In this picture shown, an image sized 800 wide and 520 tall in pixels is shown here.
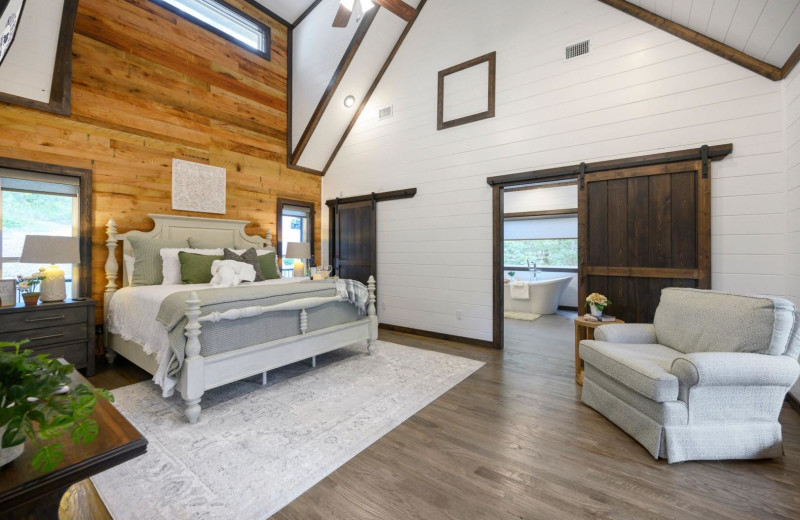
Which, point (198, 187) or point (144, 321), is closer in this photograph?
point (144, 321)

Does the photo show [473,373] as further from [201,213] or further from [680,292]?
[201,213]

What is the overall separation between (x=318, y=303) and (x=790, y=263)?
13.0ft

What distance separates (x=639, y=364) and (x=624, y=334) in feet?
2.22

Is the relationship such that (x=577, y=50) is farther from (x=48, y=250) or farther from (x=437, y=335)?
(x=48, y=250)

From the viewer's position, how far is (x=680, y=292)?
2.79 m

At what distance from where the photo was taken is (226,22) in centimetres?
496

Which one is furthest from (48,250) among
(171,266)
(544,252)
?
(544,252)

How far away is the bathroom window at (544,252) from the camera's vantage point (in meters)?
7.72

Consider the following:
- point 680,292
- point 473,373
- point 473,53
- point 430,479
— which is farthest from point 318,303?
point 473,53

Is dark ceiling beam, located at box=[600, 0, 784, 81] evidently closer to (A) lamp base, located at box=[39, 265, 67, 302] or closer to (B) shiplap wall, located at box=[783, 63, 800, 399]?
(B) shiplap wall, located at box=[783, 63, 800, 399]

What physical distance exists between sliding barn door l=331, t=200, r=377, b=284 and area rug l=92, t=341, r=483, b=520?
2182 mm

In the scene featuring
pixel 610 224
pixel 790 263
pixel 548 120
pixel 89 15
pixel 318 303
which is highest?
pixel 89 15

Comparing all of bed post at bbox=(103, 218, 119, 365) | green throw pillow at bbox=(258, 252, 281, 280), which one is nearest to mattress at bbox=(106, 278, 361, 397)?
bed post at bbox=(103, 218, 119, 365)

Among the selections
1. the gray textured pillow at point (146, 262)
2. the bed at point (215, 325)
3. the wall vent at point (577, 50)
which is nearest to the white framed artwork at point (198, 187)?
the bed at point (215, 325)
